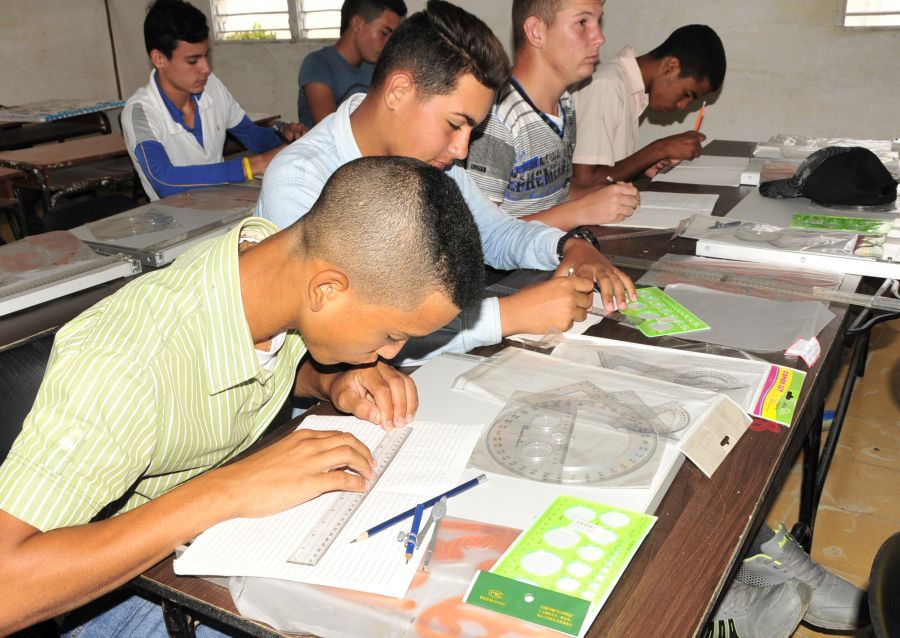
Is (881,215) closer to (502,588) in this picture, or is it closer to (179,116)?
(502,588)

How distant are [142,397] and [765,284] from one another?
1.18 m

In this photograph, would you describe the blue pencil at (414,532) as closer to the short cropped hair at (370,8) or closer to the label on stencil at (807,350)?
the label on stencil at (807,350)

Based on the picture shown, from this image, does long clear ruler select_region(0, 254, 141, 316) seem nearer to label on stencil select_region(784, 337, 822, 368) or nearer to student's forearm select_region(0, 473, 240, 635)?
student's forearm select_region(0, 473, 240, 635)

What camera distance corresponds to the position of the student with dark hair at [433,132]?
4.47 feet

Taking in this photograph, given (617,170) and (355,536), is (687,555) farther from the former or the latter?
(617,170)

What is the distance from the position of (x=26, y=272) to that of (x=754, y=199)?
6.20ft

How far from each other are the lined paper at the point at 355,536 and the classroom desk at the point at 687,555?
0.03 m

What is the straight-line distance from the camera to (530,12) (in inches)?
86.0

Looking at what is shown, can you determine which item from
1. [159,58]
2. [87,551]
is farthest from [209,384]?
[159,58]

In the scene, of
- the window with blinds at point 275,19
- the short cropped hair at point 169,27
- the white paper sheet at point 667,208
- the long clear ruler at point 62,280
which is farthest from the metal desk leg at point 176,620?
the window with blinds at point 275,19

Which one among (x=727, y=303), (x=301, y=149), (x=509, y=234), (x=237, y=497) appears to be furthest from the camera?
(x=509, y=234)

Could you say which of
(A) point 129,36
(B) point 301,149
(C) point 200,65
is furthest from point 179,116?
(A) point 129,36

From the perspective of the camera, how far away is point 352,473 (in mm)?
934

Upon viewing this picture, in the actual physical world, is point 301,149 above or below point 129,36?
below
